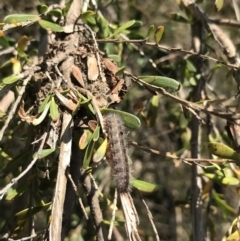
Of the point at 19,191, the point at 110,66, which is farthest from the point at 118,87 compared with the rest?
the point at 19,191

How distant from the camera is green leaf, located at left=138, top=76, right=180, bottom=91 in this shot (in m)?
1.08

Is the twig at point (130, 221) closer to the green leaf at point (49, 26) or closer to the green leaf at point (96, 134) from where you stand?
the green leaf at point (96, 134)

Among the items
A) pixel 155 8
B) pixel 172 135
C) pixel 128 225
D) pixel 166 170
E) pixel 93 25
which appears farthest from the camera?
pixel 166 170

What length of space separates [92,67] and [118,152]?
25 cm

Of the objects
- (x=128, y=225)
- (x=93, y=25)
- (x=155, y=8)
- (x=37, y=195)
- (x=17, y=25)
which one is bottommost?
(x=128, y=225)

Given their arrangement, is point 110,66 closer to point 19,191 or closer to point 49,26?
point 49,26

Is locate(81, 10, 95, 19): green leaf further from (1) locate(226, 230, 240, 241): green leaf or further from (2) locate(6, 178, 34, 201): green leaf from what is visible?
(1) locate(226, 230, 240, 241): green leaf

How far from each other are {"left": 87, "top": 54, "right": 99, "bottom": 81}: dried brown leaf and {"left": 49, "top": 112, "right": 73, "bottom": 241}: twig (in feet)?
0.37

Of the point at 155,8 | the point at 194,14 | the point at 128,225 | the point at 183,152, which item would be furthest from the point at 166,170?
the point at 128,225

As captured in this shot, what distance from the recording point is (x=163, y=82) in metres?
1.09

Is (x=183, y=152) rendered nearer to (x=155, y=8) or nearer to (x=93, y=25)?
(x=93, y=25)

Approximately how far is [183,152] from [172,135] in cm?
43

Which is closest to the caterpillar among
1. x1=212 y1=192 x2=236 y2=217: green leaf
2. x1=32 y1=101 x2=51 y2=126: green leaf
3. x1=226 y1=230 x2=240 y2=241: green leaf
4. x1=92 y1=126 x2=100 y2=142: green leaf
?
x1=92 y1=126 x2=100 y2=142: green leaf

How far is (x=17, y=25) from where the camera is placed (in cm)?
108
